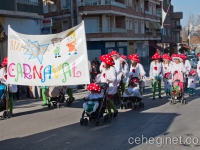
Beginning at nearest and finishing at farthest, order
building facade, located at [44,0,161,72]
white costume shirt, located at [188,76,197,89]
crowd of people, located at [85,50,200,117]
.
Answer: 1. crowd of people, located at [85,50,200,117]
2. white costume shirt, located at [188,76,197,89]
3. building facade, located at [44,0,161,72]

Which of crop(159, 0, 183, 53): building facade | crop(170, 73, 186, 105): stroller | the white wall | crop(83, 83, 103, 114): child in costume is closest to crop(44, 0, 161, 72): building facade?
the white wall

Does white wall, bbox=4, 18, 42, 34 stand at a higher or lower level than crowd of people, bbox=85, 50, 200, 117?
higher

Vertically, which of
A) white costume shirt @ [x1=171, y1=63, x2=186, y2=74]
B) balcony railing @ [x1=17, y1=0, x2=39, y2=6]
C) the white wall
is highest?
balcony railing @ [x1=17, y1=0, x2=39, y2=6]

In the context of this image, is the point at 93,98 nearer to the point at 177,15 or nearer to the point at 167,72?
the point at 167,72

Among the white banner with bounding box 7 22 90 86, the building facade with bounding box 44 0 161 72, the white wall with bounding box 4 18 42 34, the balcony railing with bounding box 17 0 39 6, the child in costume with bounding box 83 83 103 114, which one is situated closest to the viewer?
the child in costume with bounding box 83 83 103 114

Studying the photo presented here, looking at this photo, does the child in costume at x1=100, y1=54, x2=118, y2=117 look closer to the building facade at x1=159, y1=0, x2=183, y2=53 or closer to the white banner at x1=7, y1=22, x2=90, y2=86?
the white banner at x1=7, y1=22, x2=90, y2=86

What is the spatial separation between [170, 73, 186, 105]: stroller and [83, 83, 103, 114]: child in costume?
4.52 metres

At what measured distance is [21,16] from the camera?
2173 cm

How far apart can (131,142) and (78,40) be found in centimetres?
333

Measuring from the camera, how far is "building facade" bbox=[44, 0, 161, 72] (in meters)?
38.4

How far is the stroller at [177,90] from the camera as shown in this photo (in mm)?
13250

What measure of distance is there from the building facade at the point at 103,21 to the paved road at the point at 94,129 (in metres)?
23.7

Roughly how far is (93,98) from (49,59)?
1780mm

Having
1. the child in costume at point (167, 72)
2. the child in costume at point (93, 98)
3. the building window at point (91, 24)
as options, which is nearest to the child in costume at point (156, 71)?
the child in costume at point (167, 72)
